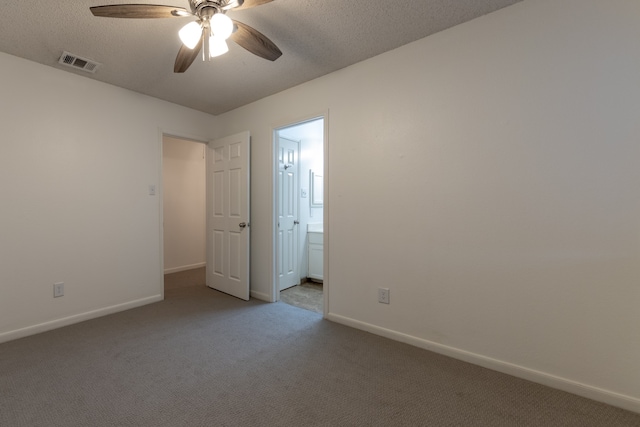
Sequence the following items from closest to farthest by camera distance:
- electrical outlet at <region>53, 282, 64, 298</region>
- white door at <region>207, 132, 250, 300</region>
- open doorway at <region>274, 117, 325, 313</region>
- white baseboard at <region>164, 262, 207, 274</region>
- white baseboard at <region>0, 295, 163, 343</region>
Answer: white baseboard at <region>0, 295, 163, 343</region> < electrical outlet at <region>53, 282, 64, 298</region> < white door at <region>207, 132, 250, 300</region> < open doorway at <region>274, 117, 325, 313</region> < white baseboard at <region>164, 262, 207, 274</region>

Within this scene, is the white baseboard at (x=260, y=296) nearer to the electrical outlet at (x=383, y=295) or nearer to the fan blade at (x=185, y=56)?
the electrical outlet at (x=383, y=295)

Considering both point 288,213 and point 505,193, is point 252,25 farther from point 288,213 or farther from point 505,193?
point 288,213

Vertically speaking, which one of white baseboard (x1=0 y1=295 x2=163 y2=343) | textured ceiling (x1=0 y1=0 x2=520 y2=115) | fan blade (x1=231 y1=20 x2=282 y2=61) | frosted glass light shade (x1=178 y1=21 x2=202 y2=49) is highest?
textured ceiling (x1=0 y1=0 x2=520 y2=115)

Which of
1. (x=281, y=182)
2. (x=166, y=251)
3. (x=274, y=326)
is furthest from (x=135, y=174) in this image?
(x=274, y=326)

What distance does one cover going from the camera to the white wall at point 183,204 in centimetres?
471

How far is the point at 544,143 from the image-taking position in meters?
1.73

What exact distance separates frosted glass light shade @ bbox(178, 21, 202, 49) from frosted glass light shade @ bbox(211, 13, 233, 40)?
0.48 feet

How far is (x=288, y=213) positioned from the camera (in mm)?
3766

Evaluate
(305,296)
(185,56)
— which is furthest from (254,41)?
(305,296)

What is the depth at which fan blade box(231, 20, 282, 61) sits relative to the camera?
1.64 m

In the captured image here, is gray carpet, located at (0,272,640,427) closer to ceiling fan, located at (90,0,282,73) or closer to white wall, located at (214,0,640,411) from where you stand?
white wall, located at (214,0,640,411)

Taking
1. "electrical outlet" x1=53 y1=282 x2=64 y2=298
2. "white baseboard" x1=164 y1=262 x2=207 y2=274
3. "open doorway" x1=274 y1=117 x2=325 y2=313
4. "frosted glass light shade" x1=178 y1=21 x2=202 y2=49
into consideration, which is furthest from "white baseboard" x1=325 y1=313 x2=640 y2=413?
"white baseboard" x1=164 y1=262 x2=207 y2=274

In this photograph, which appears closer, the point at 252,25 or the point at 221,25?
the point at 221,25

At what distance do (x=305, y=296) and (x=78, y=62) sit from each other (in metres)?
3.25
